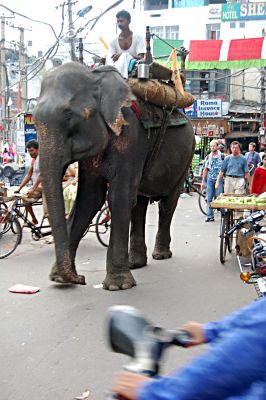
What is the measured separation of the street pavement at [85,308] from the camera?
400cm

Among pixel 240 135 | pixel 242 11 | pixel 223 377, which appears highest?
pixel 242 11

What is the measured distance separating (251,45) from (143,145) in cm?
1624

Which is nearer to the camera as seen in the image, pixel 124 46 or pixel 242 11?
pixel 124 46

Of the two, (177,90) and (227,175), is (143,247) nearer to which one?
(177,90)

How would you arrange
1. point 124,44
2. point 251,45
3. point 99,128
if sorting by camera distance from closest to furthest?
point 99,128 < point 124,44 < point 251,45

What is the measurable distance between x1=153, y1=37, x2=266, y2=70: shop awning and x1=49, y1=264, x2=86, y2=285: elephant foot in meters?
16.7

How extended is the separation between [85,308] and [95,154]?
164 centimetres

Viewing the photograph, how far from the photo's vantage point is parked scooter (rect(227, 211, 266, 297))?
4996 mm

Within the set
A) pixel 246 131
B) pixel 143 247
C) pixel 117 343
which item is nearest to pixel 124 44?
pixel 143 247

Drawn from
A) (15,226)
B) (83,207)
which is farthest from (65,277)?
(15,226)

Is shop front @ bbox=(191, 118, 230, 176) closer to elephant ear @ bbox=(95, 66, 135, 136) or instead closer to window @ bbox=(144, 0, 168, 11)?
window @ bbox=(144, 0, 168, 11)

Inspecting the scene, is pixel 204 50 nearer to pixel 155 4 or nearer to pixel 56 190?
pixel 56 190

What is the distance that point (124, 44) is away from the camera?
7.20m

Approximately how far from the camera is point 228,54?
855 inches
